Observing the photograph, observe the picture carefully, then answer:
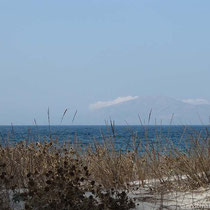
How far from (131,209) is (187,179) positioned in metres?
1.51

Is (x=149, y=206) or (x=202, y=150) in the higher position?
(x=202, y=150)

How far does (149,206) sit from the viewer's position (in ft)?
14.1

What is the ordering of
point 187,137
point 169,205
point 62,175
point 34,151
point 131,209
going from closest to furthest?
point 62,175 < point 131,209 < point 169,205 < point 34,151 < point 187,137

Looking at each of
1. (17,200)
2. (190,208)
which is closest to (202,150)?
(190,208)

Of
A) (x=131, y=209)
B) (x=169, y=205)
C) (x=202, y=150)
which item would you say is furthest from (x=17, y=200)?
(x=202, y=150)

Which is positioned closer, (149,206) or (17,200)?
(17,200)

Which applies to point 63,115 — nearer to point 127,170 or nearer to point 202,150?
point 127,170

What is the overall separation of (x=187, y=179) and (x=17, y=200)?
2.43 m

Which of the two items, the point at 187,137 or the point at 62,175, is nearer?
the point at 62,175

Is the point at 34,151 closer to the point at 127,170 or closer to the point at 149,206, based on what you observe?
the point at 127,170

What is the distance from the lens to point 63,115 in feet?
17.2

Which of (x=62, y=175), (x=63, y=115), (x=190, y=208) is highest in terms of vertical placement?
(x=63, y=115)

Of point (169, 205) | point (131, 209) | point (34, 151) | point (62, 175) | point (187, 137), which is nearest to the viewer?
point (62, 175)

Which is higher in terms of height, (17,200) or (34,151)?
(34,151)
